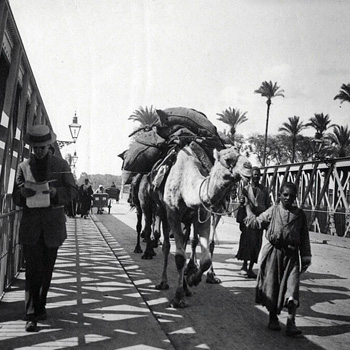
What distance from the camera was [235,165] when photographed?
5.55m

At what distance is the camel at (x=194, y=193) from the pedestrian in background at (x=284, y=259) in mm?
694

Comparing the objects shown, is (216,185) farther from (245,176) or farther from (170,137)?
(170,137)

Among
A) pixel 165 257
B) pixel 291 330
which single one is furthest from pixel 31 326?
pixel 165 257

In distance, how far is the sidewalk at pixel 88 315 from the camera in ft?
15.2

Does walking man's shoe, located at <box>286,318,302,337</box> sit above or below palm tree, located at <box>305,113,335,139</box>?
below

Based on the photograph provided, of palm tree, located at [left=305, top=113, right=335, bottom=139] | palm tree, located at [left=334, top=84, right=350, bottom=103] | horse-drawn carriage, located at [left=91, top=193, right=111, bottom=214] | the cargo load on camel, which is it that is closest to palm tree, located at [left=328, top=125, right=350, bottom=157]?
palm tree, located at [left=305, top=113, right=335, bottom=139]

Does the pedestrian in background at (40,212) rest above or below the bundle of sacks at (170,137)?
below

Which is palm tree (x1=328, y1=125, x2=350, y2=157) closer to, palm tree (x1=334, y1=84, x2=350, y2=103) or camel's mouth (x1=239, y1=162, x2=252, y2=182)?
palm tree (x1=334, y1=84, x2=350, y2=103)

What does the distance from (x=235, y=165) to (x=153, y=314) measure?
2.19 meters

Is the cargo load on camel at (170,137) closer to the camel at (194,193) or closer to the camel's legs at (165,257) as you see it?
the camel at (194,193)

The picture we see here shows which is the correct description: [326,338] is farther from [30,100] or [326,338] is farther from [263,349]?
[30,100]

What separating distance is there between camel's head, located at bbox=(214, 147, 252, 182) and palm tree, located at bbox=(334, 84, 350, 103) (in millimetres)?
38817

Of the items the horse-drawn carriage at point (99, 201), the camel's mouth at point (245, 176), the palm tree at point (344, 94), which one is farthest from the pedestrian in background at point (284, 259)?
the palm tree at point (344, 94)

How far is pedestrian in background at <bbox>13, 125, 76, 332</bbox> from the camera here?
5.16 meters
